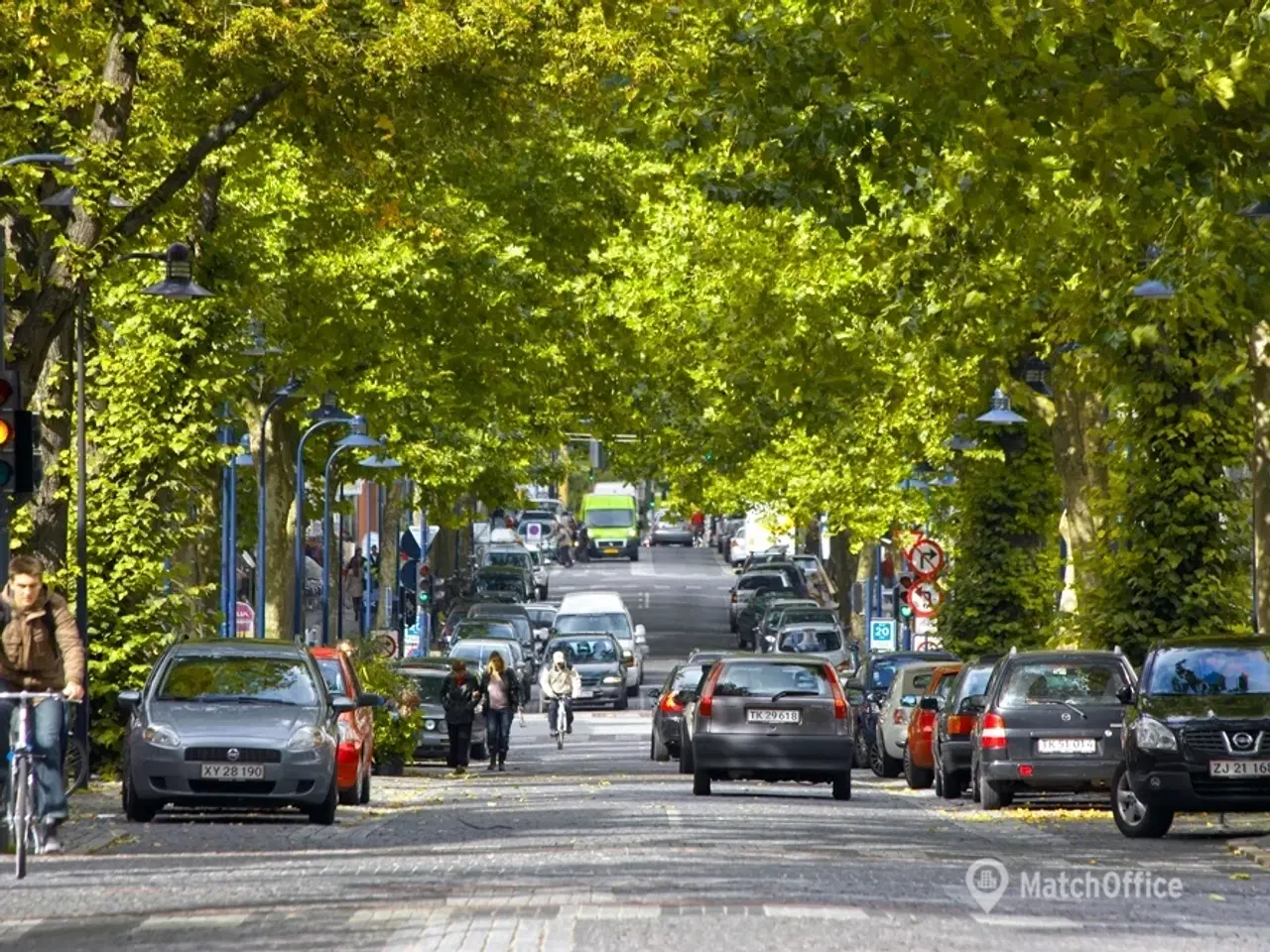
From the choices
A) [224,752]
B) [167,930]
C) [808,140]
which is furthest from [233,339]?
[167,930]

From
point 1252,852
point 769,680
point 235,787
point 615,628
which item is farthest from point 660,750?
point 615,628

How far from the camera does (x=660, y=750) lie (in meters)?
41.8

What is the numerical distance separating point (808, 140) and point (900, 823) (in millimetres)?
6771

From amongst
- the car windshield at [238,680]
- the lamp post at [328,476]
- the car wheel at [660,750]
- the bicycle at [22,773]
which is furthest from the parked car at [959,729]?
the lamp post at [328,476]

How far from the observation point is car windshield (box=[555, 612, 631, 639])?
68.4 m

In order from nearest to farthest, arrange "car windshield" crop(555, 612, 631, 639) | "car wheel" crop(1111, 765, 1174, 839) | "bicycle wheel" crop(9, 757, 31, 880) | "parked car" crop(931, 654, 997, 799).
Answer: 1. "bicycle wheel" crop(9, 757, 31, 880)
2. "car wheel" crop(1111, 765, 1174, 839)
3. "parked car" crop(931, 654, 997, 799)
4. "car windshield" crop(555, 612, 631, 639)

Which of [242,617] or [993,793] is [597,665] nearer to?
[242,617]

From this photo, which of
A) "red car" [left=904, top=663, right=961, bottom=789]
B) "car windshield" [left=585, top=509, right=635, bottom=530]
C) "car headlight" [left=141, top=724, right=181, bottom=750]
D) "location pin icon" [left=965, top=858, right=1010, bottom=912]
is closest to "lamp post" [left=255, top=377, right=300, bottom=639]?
"red car" [left=904, top=663, right=961, bottom=789]

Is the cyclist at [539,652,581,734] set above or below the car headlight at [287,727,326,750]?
below

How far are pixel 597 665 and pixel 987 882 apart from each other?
155 feet

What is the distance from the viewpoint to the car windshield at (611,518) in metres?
135

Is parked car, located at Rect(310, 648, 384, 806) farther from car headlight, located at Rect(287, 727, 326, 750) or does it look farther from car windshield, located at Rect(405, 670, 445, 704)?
car windshield, located at Rect(405, 670, 445, 704)

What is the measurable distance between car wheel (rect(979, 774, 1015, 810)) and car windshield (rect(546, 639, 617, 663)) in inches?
1427

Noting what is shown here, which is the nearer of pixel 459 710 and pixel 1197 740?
pixel 1197 740
